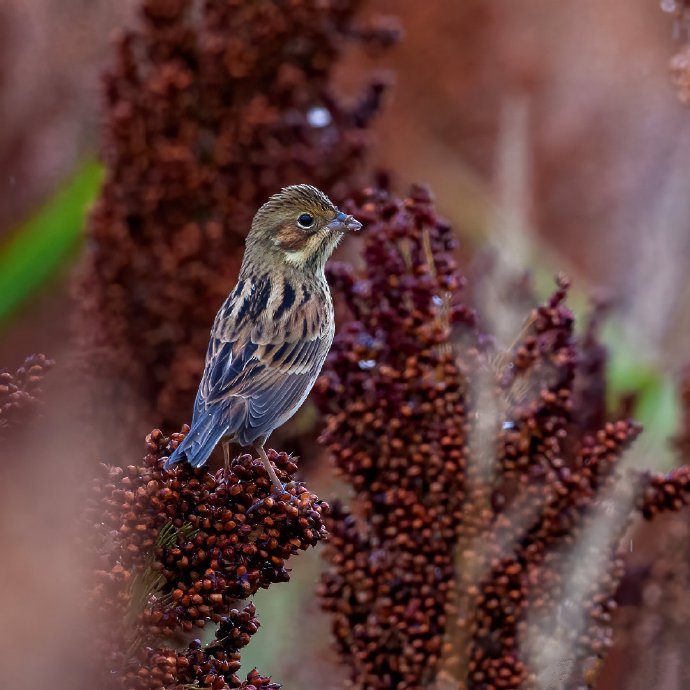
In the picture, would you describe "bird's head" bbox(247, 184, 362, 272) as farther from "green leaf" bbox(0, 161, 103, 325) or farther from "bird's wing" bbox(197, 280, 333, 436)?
"green leaf" bbox(0, 161, 103, 325)

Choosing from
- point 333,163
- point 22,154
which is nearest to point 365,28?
point 333,163

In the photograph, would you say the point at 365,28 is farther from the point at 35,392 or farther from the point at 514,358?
the point at 35,392

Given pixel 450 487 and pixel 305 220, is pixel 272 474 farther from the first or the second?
pixel 305 220

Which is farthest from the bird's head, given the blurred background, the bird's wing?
the blurred background

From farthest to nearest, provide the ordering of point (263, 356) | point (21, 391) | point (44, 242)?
point (44, 242) → point (263, 356) → point (21, 391)

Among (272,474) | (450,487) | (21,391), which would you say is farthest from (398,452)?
(21,391)

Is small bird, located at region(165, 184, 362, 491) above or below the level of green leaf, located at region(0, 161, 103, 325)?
below
